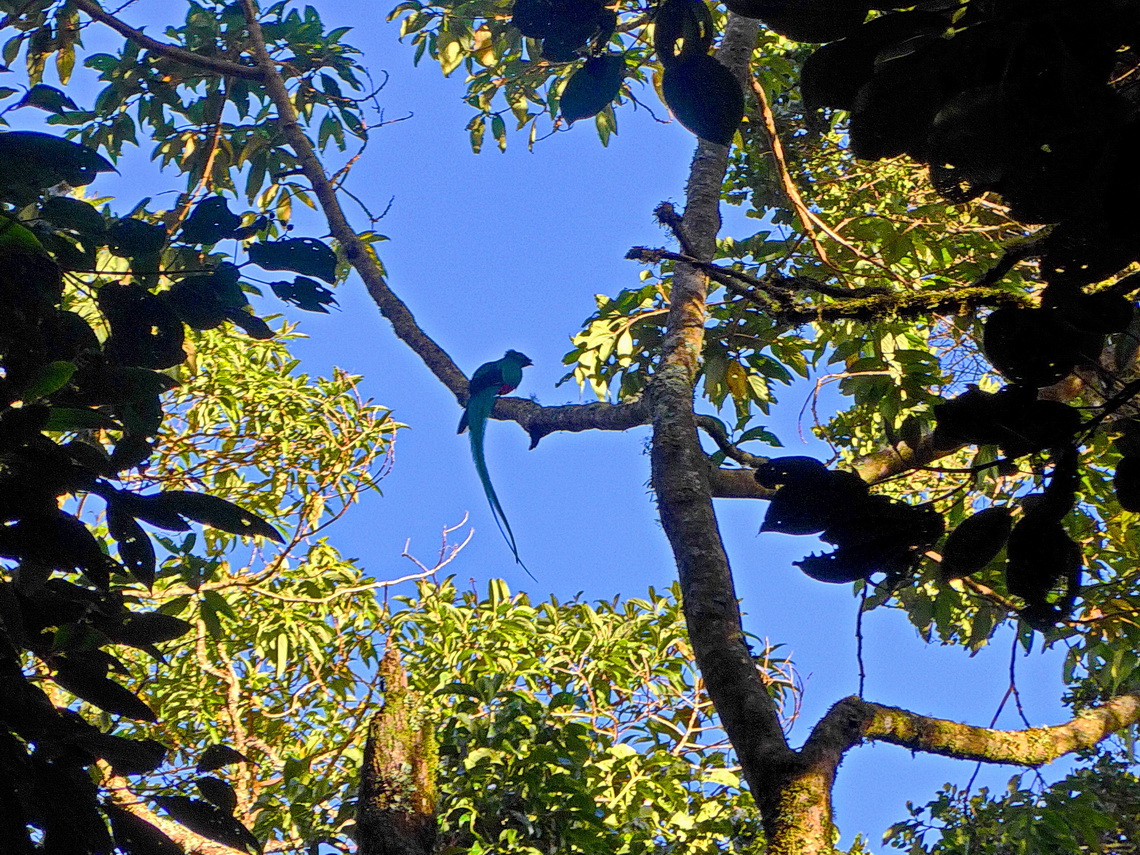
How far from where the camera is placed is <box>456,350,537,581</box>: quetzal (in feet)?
8.32

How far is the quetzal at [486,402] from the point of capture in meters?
2.54

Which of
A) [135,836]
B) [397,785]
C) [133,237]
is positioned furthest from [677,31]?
[397,785]

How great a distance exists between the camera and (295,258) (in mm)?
1208

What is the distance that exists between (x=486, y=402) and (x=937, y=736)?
1.72m

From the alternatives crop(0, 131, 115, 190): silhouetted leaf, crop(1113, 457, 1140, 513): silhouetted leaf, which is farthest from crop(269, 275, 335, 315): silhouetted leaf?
crop(1113, 457, 1140, 513): silhouetted leaf

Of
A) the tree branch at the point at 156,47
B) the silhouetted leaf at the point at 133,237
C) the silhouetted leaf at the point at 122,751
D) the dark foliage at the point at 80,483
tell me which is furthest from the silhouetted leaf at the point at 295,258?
the tree branch at the point at 156,47

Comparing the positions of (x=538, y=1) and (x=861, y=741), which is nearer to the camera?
Answer: (x=538, y=1)

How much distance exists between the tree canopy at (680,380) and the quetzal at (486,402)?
0.31 m

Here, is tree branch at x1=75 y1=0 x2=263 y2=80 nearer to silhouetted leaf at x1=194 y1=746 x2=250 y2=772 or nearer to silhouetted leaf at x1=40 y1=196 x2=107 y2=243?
silhouetted leaf at x1=40 y1=196 x2=107 y2=243

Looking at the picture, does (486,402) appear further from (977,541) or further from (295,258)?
(977,541)

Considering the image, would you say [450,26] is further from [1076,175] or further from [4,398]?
[1076,175]

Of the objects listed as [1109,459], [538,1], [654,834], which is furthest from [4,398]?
[1109,459]

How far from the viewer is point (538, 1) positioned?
2.41 ft

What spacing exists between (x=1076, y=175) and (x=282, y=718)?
2.78 m
